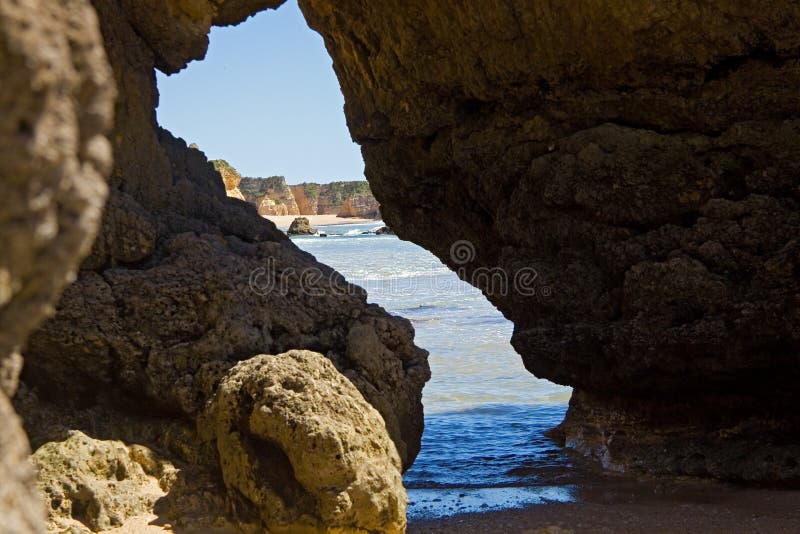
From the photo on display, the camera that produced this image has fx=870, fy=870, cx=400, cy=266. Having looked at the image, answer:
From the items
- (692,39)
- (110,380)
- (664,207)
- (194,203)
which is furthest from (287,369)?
(692,39)

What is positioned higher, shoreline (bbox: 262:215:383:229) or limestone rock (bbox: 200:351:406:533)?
shoreline (bbox: 262:215:383:229)

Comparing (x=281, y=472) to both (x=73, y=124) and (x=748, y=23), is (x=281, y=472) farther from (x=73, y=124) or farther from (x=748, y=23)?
(x=748, y=23)

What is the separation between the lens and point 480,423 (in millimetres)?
8711

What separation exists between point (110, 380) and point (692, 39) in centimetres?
397

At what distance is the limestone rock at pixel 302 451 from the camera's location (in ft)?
13.3

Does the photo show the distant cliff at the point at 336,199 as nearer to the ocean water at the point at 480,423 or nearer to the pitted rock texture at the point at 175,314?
the ocean water at the point at 480,423

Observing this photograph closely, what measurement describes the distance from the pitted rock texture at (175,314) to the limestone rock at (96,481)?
1.2 inches

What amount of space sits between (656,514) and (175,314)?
3.05 m

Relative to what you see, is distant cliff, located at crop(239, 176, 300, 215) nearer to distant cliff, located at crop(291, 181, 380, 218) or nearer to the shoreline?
the shoreline

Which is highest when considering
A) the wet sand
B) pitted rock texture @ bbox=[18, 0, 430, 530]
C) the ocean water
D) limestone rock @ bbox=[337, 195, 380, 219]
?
limestone rock @ bbox=[337, 195, 380, 219]

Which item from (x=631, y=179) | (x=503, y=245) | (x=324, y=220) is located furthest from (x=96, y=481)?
(x=324, y=220)

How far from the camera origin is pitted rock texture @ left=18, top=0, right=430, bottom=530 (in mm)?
4559

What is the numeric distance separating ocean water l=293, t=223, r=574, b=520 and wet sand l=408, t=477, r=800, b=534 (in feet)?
1.10

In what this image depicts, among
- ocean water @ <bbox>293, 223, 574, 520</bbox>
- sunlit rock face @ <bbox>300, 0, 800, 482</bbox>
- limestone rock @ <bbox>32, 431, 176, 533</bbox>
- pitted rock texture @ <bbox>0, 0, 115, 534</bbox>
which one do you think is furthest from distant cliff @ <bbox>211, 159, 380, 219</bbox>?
pitted rock texture @ <bbox>0, 0, 115, 534</bbox>
